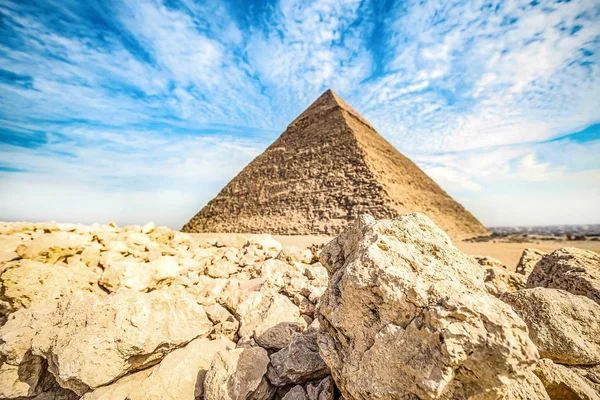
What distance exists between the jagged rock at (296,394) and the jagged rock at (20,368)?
224 cm

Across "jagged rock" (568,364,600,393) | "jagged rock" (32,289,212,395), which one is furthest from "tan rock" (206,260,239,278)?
"jagged rock" (568,364,600,393)

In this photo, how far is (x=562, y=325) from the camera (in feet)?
4.75

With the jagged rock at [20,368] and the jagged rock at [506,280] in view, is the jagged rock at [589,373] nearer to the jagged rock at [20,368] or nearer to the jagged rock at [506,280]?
the jagged rock at [506,280]

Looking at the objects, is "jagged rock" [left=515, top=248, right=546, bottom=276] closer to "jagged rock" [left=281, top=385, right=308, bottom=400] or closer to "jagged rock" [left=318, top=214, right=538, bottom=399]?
"jagged rock" [left=318, top=214, right=538, bottom=399]

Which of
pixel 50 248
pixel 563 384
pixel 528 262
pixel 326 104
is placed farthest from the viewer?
pixel 326 104

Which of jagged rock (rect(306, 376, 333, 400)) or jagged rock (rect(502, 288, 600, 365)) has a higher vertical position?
jagged rock (rect(502, 288, 600, 365))

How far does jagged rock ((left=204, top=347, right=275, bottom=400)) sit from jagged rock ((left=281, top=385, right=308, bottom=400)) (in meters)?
0.18

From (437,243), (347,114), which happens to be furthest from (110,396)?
(347,114)

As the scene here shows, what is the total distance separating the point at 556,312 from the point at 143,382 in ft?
8.70

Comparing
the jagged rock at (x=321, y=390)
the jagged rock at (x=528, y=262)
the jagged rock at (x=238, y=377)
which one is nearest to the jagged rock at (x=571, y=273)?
the jagged rock at (x=528, y=262)

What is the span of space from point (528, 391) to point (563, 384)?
328 millimetres

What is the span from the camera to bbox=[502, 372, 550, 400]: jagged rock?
115cm

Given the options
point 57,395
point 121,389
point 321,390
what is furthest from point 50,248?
point 321,390

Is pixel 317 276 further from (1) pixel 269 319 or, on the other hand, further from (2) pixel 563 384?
(2) pixel 563 384
